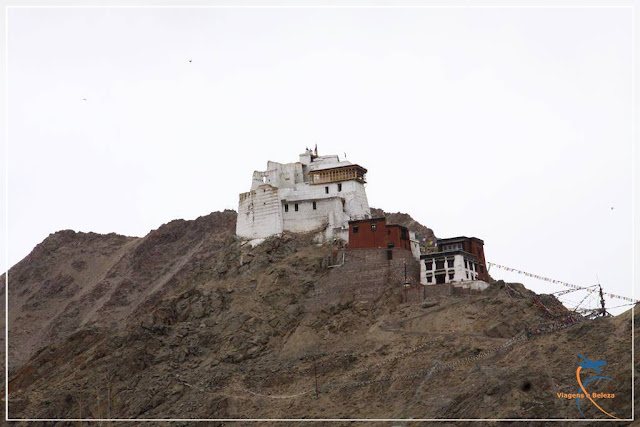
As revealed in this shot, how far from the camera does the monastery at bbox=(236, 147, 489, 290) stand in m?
94.5

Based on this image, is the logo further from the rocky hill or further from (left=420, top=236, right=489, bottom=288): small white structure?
(left=420, top=236, right=489, bottom=288): small white structure

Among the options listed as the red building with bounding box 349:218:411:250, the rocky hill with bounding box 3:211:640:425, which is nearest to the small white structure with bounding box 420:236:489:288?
the rocky hill with bounding box 3:211:640:425

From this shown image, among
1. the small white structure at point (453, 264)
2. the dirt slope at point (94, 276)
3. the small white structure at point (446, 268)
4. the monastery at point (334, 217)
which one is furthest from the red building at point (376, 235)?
the dirt slope at point (94, 276)

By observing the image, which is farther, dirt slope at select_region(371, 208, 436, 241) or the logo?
dirt slope at select_region(371, 208, 436, 241)

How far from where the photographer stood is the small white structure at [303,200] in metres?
102

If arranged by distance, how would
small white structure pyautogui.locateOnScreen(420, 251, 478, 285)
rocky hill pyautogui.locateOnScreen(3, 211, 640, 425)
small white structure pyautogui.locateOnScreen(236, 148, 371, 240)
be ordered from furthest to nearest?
small white structure pyautogui.locateOnScreen(236, 148, 371, 240) < small white structure pyautogui.locateOnScreen(420, 251, 478, 285) < rocky hill pyautogui.locateOnScreen(3, 211, 640, 425)

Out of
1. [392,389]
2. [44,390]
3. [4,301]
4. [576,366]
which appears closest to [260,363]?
[392,389]

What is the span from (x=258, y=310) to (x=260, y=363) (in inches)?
221

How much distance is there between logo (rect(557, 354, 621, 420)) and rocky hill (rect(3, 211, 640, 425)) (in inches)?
13.3

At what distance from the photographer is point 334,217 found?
101438 millimetres

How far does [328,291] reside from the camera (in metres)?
95.1

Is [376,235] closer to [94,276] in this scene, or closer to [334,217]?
[334,217]

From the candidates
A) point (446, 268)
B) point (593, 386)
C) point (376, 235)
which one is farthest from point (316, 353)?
point (593, 386)

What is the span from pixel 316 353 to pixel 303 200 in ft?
58.2
